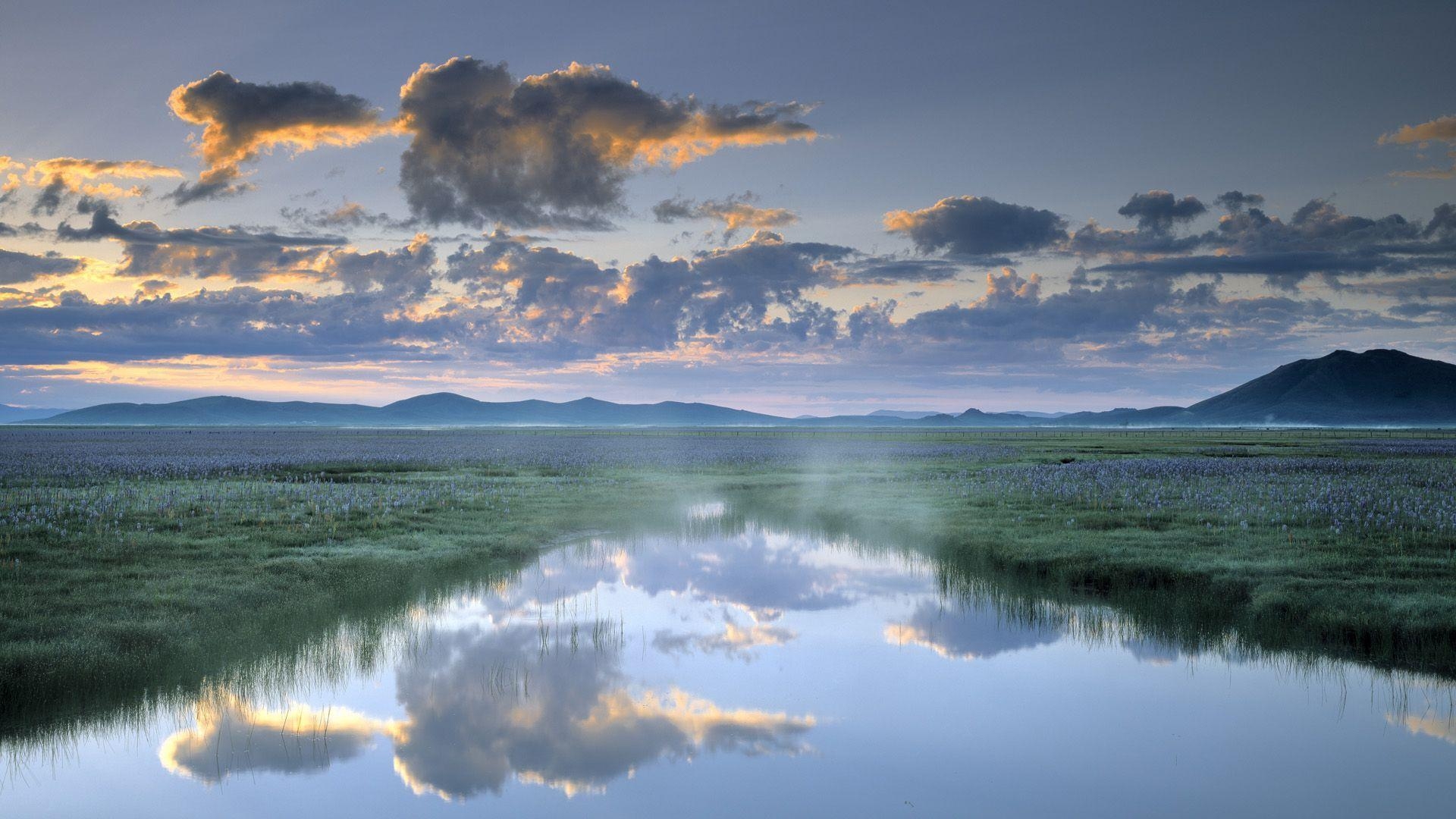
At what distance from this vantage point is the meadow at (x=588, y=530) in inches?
510

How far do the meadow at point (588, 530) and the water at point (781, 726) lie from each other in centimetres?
164

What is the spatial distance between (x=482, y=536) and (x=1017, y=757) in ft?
61.7

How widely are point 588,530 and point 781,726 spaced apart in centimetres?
1895

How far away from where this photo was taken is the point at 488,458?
62531 mm

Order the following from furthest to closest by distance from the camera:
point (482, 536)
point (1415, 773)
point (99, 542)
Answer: point (482, 536), point (99, 542), point (1415, 773)

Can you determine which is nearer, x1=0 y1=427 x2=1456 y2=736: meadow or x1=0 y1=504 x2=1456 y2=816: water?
x1=0 y1=504 x2=1456 y2=816: water

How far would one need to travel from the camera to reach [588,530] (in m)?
28.4

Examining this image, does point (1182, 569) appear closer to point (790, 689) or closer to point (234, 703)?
point (790, 689)

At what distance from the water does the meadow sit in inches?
Answer: 64.4

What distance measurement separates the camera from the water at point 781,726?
8.52 meters

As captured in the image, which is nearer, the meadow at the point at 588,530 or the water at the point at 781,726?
the water at the point at 781,726

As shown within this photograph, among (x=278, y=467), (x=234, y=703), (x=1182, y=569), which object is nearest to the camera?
(x=234, y=703)

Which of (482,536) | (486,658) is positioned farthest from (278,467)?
(486,658)

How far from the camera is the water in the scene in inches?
336
